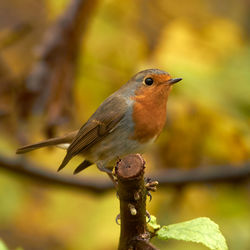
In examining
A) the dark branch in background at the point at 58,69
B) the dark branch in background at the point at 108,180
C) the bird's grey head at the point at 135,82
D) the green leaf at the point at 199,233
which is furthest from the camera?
the dark branch in background at the point at 108,180

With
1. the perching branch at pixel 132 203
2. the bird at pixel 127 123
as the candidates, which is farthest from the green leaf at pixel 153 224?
the bird at pixel 127 123

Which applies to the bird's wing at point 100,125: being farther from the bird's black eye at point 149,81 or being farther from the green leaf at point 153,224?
the green leaf at point 153,224

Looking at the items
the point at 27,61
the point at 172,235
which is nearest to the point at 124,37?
the point at 27,61

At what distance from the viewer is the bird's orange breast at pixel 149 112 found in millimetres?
3795

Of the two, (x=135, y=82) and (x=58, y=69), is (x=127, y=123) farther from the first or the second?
(x=58, y=69)

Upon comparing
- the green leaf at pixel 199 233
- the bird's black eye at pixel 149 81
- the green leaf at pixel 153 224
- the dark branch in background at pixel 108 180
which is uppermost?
the bird's black eye at pixel 149 81

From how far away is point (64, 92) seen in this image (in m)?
4.01

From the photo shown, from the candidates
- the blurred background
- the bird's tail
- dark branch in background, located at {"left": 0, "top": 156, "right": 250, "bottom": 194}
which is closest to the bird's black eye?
A: the blurred background

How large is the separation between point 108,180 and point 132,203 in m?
2.41

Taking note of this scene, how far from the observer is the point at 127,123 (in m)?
3.91

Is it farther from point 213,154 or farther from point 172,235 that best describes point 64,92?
point 172,235

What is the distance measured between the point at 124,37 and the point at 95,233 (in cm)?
188

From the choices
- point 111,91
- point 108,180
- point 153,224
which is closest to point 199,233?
point 153,224

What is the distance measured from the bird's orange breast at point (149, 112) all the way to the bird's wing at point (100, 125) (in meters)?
0.14
